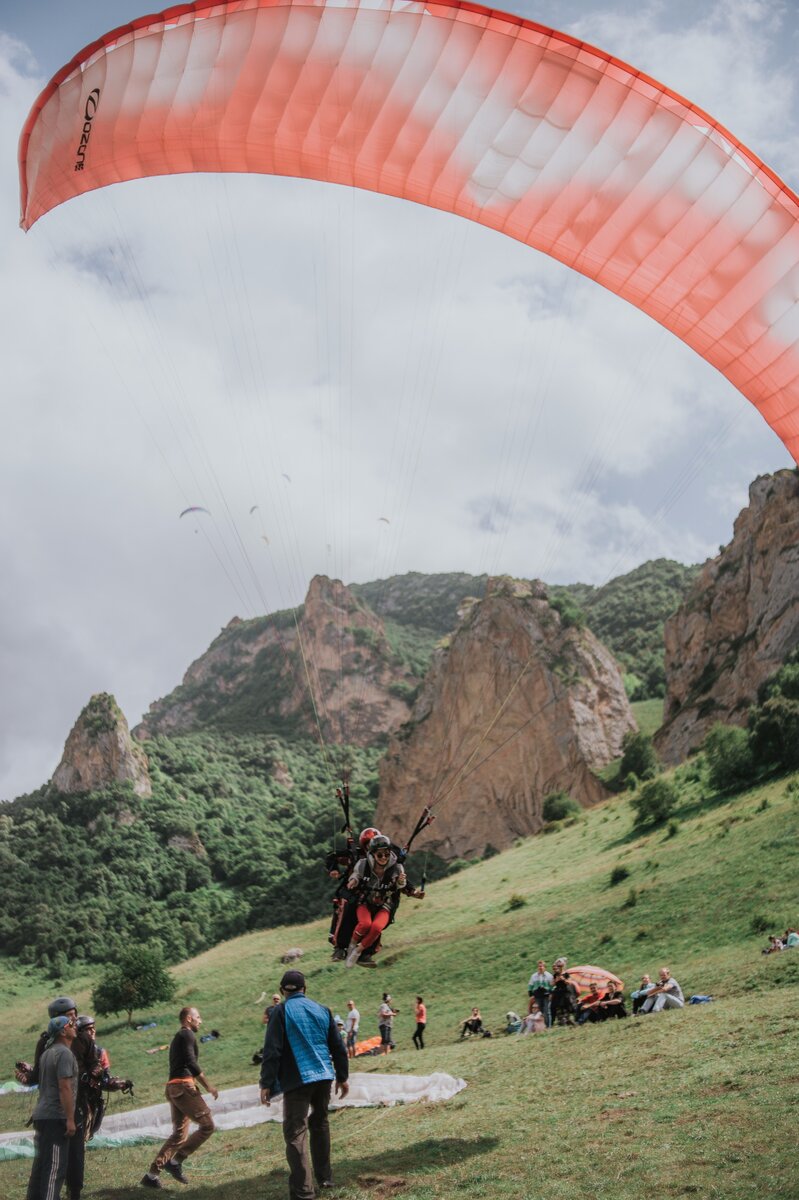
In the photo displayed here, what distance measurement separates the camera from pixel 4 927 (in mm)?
58844

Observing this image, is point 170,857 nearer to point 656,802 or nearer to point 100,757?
point 100,757

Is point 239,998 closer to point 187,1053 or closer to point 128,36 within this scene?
point 187,1053

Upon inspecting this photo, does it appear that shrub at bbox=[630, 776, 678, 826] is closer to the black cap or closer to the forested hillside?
the forested hillside

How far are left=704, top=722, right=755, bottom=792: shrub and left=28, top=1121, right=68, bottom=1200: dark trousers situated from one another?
32480 mm

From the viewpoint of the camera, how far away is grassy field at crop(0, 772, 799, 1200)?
21.3 ft

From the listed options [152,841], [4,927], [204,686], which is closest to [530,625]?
[152,841]

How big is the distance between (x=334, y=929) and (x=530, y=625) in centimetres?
5780

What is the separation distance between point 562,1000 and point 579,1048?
3222mm

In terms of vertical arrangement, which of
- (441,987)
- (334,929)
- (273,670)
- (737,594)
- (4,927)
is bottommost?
(441,987)

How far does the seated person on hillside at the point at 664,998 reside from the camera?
12781mm

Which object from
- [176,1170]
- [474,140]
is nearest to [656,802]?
[474,140]

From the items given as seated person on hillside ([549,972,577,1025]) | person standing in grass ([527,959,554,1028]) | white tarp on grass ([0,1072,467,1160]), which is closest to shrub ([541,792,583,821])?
person standing in grass ([527,959,554,1028])

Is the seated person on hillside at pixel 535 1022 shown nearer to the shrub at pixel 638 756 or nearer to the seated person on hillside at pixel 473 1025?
the seated person on hillside at pixel 473 1025

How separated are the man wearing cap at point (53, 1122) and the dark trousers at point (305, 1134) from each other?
4.33 feet
